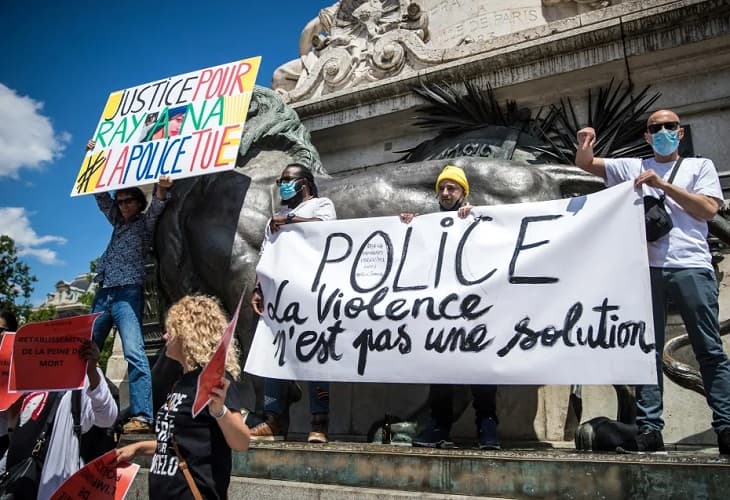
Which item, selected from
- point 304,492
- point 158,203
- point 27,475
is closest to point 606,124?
point 158,203

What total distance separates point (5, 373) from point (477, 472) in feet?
8.77

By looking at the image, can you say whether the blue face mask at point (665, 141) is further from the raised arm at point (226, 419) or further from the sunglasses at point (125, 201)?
the sunglasses at point (125, 201)

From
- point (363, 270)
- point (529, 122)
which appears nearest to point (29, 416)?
point (363, 270)

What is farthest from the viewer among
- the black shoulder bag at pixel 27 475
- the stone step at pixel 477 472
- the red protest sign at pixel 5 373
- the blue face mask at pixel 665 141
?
the blue face mask at pixel 665 141

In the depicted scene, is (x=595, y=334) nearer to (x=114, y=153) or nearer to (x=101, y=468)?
(x=101, y=468)

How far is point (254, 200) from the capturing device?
17.4 feet

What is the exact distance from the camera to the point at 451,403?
13.0 feet

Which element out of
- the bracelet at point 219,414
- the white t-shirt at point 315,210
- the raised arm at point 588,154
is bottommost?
the bracelet at point 219,414

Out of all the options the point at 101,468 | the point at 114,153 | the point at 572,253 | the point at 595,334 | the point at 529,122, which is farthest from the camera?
the point at 529,122

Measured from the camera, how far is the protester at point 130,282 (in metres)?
4.38

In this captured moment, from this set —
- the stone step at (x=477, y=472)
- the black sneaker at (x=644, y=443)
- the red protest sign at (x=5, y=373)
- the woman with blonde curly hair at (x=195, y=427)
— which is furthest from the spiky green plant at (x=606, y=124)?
the red protest sign at (x=5, y=373)

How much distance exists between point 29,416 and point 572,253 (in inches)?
127

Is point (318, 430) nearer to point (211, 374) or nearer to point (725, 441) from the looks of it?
point (211, 374)

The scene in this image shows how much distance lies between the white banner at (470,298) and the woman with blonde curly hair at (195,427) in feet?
5.30
